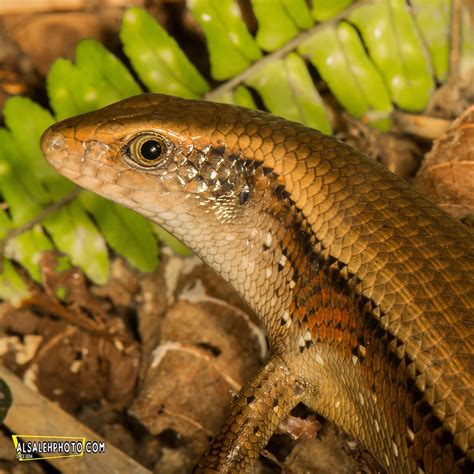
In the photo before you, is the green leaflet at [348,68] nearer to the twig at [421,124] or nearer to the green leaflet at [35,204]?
the twig at [421,124]

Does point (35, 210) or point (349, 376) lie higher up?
point (349, 376)

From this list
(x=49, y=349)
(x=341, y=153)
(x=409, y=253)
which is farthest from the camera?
(x=49, y=349)

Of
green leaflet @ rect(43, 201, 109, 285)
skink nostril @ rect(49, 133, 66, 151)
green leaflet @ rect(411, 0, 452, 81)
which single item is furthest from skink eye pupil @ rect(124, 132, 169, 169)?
green leaflet @ rect(411, 0, 452, 81)

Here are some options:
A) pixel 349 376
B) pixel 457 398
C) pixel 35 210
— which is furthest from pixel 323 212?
pixel 35 210

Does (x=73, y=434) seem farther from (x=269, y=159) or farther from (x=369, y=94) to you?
(x=369, y=94)

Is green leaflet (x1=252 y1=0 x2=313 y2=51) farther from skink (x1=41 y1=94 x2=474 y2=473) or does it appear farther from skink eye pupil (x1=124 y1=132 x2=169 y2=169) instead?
skink eye pupil (x1=124 y1=132 x2=169 y2=169)

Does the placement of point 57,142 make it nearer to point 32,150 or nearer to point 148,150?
point 148,150
